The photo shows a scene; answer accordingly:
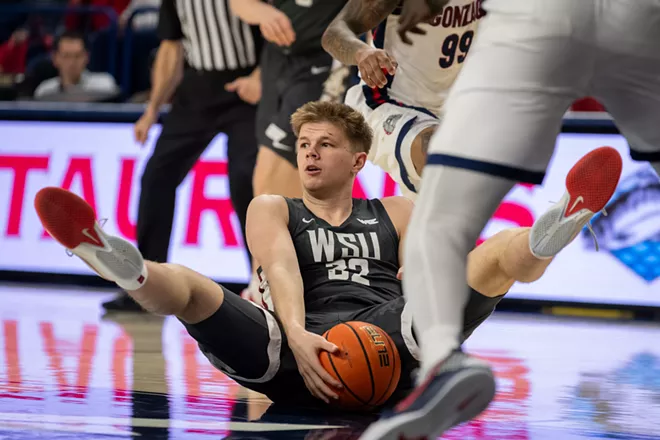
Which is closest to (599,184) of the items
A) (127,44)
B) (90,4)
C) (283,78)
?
(283,78)

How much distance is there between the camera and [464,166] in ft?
8.55

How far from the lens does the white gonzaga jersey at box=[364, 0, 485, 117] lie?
4.96 meters

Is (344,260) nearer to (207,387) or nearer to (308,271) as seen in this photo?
(308,271)

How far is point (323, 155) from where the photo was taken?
416cm

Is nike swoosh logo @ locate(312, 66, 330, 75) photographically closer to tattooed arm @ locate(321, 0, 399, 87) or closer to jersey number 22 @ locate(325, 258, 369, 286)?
tattooed arm @ locate(321, 0, 399, 87)

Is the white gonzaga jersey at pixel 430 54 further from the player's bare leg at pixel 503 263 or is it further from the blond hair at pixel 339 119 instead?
the player's bare leg at pixel 503 263

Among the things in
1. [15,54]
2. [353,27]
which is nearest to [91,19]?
[15,54]

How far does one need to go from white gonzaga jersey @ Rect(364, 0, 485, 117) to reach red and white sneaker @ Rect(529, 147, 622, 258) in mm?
1625

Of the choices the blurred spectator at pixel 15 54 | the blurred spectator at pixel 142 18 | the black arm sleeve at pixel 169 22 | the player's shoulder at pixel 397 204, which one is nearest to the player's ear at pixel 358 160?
the player's shoulder at pixel 397 204

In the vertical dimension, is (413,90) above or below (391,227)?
above

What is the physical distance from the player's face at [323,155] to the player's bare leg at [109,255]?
79cm

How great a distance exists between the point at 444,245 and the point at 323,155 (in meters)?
1.61

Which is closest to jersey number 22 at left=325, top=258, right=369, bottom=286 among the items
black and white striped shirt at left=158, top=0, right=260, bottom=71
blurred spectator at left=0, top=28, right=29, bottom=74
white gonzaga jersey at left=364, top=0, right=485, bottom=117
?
white gonzaga jersey at left=364, top=0, right=485, bottom=117

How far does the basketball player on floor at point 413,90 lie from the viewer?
15.9ft
